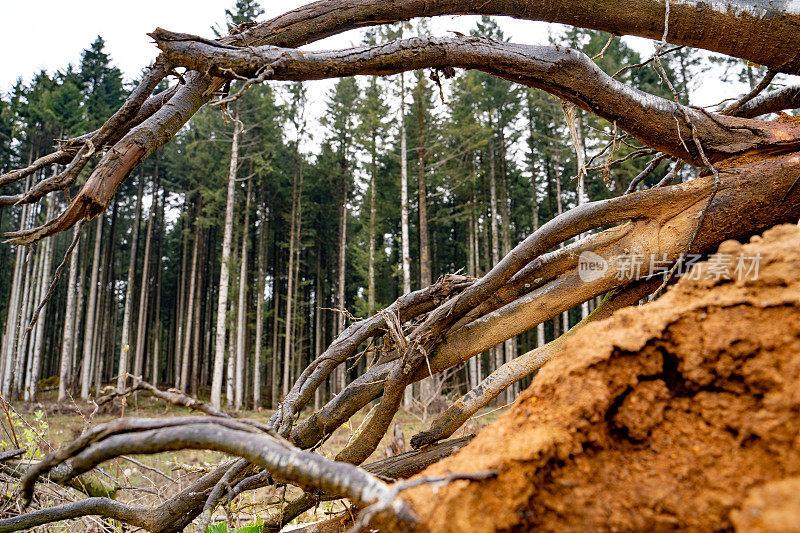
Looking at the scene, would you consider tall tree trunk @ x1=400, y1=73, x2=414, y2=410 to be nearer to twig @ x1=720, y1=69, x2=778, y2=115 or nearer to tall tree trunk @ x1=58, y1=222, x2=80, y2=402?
twig @ x1=720, y1=69, x2=778, y2=115

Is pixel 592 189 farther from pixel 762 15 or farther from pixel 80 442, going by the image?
pixel 80 442

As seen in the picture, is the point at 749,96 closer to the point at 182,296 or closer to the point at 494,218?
the point at 494,218

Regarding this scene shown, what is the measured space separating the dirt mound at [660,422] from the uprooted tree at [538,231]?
3.88 feet

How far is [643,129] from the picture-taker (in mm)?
2678

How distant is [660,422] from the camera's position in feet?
4.19

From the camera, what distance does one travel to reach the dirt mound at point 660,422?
1.08 meters

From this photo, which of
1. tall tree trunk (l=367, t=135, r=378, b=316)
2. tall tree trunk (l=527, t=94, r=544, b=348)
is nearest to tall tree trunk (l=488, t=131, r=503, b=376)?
tall tree trunk (l=527, t=94, r=544, b=348)

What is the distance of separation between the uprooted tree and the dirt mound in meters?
1.18

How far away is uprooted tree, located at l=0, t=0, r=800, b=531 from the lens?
2.25 metres

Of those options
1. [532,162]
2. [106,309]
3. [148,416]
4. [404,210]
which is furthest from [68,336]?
[532,162]

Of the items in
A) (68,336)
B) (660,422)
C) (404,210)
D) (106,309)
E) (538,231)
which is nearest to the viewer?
(660,422)

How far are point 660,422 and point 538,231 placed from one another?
1569 millimetres

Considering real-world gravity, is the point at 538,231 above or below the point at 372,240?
below

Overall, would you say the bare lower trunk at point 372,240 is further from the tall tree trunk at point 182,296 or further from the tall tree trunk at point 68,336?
the tall tree trunk at point 68,336
